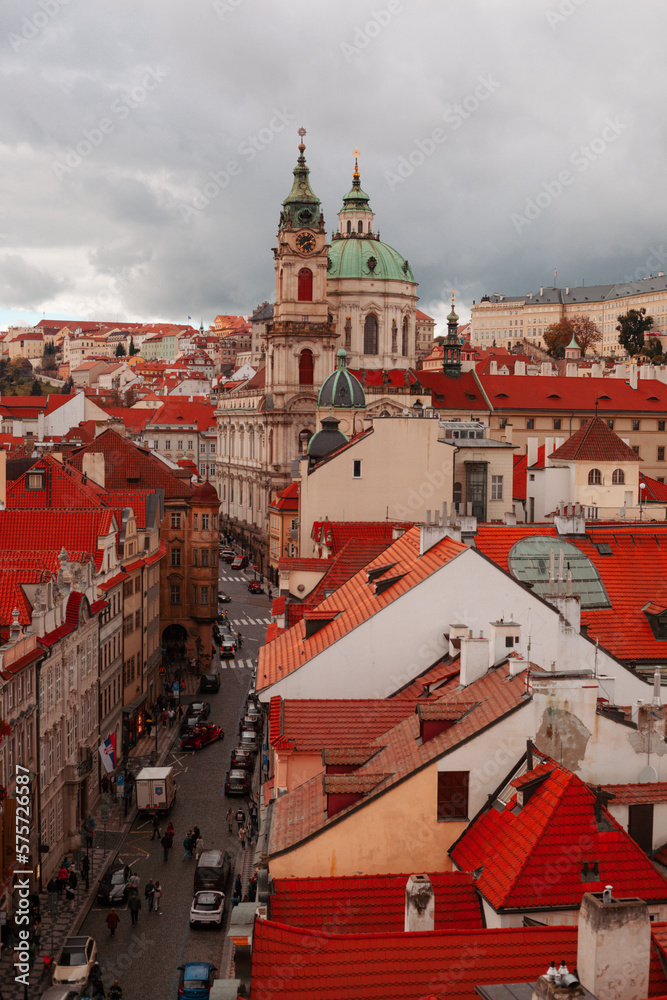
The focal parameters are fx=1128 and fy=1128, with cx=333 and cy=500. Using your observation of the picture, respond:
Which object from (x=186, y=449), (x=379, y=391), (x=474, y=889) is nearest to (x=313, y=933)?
(x=474, y=889)

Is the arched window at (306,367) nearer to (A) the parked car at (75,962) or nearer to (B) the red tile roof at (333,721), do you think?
(A) the parked car at (75,962)

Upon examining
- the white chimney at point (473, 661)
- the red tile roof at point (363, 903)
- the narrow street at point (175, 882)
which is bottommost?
the narrow street at point (175, 882)

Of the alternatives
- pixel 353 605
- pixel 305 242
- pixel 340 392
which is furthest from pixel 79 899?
pixel 305 242

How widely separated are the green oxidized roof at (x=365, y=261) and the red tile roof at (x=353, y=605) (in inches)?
3656

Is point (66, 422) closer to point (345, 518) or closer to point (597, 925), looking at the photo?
point (345, 518)

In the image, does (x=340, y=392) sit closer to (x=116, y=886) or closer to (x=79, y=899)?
(x=116, y=886)

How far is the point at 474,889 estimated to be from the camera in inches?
687

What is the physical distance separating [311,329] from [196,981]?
9379 centimetres

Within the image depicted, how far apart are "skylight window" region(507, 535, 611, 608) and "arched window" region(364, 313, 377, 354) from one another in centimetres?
9162

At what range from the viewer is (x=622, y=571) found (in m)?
33.9

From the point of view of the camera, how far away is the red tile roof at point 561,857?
1675 cm

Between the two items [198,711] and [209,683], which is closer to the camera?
[198,711]

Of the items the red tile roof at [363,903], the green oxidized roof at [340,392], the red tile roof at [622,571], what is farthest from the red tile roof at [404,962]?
the green oxidized roof at [340,392]

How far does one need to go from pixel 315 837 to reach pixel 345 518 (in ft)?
103
